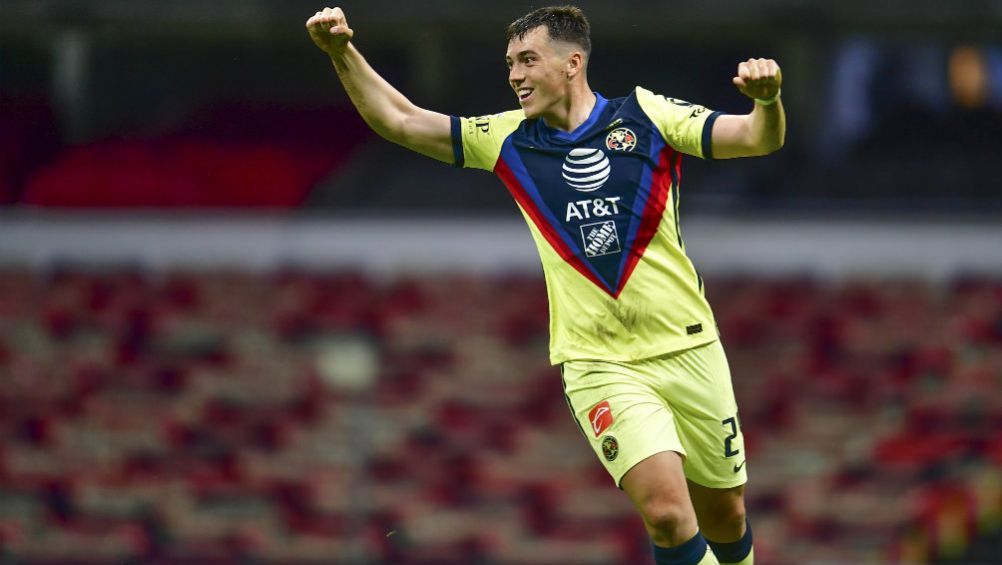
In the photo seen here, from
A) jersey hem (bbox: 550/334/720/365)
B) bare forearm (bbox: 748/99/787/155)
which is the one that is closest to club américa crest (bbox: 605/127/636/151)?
bare forearm (bbox: 748/99/787/155)

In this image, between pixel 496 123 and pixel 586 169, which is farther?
pixel 496 123

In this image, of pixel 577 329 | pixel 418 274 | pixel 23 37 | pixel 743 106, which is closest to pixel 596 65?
pixel 743 106

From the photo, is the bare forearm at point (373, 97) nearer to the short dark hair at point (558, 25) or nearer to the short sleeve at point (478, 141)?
the short sleeve at point (478, 141)

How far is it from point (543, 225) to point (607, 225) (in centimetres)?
25

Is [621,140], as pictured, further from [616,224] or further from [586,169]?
[616,224]

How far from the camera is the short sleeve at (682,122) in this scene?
206 inches

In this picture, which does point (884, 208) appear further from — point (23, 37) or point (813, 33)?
point (23, 37)

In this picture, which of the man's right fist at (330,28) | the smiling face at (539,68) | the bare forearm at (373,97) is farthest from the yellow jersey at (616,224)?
the man's right fist at (330,28)

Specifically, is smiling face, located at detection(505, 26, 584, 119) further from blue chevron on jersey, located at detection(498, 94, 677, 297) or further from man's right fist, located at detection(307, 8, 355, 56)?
man's right fist, located at detection(307, 8, 355, 56)

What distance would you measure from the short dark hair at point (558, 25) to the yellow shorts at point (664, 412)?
1.19 m

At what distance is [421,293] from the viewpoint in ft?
45.3

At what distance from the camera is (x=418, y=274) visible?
14.1 m

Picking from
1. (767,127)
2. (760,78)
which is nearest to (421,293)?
(767,127)

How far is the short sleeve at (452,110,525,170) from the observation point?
5535 millimetres
